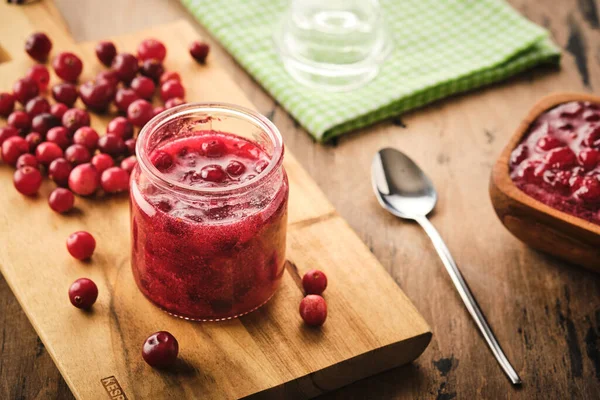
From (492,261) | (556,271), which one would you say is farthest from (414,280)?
(556,271)

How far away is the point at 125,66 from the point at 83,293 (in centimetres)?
89

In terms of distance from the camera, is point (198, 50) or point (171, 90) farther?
point (198, 50)

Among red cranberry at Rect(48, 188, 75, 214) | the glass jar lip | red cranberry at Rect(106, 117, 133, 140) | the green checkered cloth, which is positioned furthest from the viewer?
the green checkered cloth

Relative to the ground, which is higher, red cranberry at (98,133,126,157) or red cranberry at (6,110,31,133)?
red cranberry at (98,133,126,157)

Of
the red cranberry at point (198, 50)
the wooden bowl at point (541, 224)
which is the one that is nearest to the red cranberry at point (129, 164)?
the red cranberry at point (198, 50)

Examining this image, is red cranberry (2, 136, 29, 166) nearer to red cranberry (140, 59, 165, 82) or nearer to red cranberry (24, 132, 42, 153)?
red cranberry (24, 132, 42, 153)

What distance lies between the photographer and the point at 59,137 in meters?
2.07

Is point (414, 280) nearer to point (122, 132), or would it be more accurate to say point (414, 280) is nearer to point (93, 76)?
point (122, 132)

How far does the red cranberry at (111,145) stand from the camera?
203 centimetres

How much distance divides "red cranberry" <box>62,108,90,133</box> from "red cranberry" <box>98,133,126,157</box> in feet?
0.39

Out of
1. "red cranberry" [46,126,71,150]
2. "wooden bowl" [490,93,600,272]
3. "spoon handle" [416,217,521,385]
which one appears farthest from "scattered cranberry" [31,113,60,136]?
"wooden bowl" [490,93,600,272]

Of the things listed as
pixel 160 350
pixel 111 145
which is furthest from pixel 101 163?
pixel 160 350

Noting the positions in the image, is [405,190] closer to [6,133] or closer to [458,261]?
[458,261]

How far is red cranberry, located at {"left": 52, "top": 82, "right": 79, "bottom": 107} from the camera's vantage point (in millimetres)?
2205
